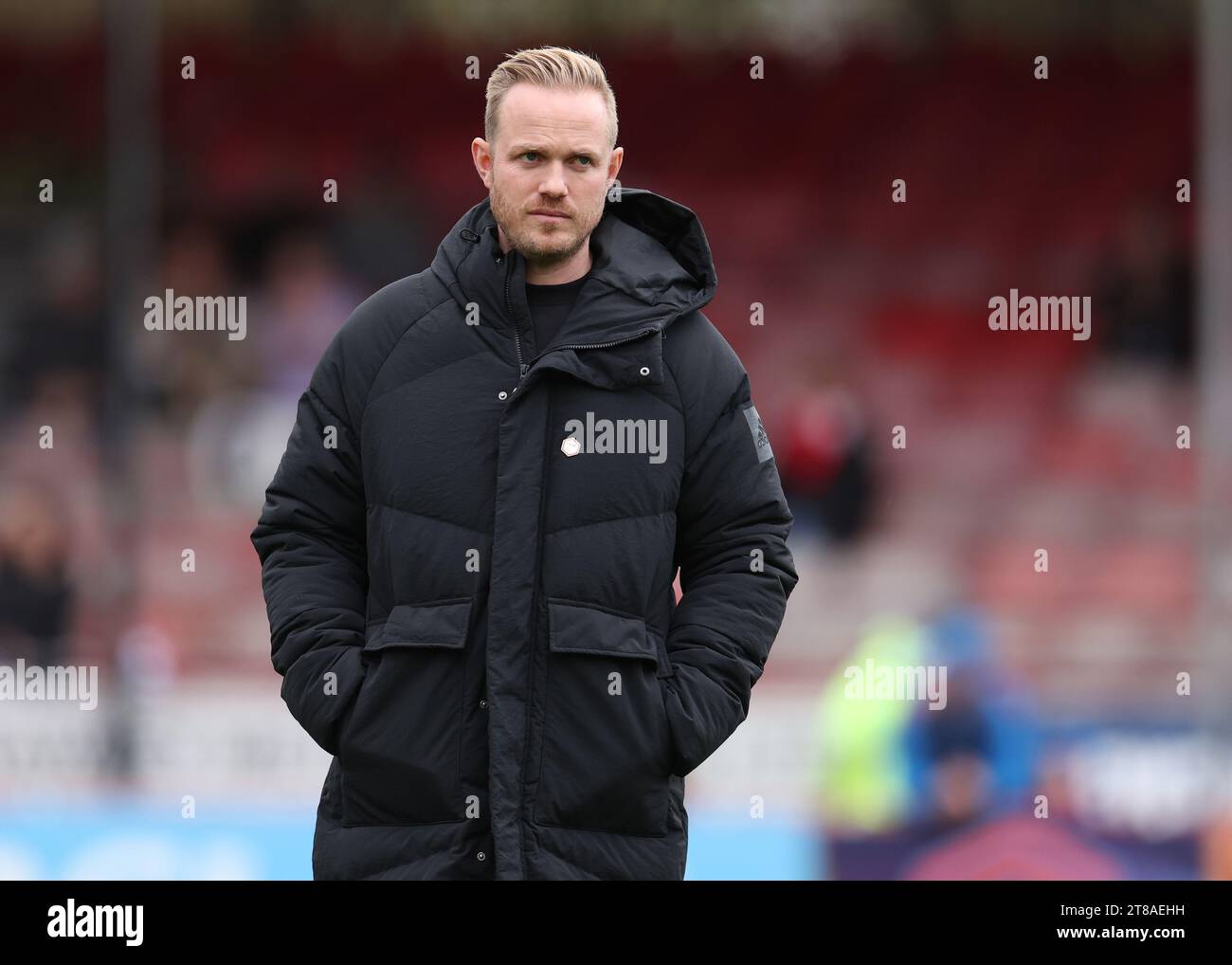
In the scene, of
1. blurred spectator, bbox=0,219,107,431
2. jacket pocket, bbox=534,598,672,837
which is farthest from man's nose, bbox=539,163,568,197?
blurred spectator, bbox=0,219,107,431

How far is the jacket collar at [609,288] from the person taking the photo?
2377mm

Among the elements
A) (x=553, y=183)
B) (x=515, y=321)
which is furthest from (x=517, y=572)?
(x=553, y=183)

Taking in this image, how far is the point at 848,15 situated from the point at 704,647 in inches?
427

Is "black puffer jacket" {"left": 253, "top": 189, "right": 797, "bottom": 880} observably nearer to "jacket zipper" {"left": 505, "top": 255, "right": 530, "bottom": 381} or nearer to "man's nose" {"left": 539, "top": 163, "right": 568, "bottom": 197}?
"jacket zipper" {"left": 505, "top": 255, "right": 530, "bottom": 381}

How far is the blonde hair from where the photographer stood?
2.39 m

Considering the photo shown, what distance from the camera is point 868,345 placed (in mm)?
11258

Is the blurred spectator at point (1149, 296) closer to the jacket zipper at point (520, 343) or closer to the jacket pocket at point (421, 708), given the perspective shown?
the jacket zipper at point (520, 343)

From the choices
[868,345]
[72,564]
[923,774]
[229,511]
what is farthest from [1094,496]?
[72,564]

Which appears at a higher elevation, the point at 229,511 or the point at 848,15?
the point at 848,15

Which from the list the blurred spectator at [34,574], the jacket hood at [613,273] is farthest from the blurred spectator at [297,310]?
the jacket hood at [613,273]

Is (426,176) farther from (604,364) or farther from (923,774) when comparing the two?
(604,364)

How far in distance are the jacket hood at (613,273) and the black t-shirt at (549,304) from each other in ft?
0.08

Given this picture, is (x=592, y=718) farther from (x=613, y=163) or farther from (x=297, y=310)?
(x=297, y=310)

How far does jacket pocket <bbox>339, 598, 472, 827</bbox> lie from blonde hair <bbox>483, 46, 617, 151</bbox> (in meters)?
0.62
